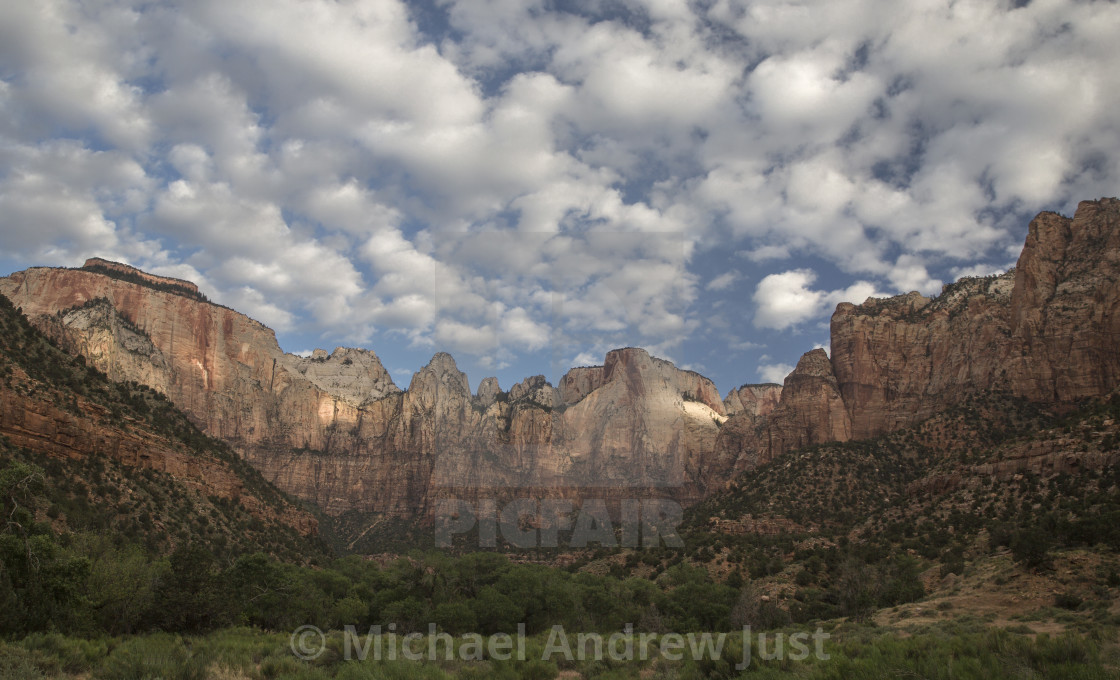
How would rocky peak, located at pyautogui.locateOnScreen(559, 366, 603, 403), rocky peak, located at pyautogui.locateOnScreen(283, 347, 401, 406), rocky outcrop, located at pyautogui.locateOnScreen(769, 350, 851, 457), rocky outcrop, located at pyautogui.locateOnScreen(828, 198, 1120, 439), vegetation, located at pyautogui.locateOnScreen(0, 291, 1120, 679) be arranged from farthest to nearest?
rocky peak, located at pyautogui.locateOnScreen(559, 366, 603, 403) → rocky peak, located at pyautogui.locateOnScreen(283, 347, 401, 406) → rocky outcrop, located at pyautogui.locateOnScreen(769, 350, 851, 457) → rocky outcrop, located at pyautogui.locateOnScreen(828, 198, 1120, 439) → vegetation, located at pyautogui.locateOnScreen(0, 291, 1120, 679)

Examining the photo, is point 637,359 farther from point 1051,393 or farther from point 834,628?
point 834,628

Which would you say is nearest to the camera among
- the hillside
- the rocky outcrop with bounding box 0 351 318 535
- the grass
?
the grass

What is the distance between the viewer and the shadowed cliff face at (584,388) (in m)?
77.9

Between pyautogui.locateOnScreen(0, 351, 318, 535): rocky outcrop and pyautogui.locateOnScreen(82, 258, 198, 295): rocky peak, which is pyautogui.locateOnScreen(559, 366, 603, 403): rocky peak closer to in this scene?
pyautogui.locateOnScreen(82, 258, 198, 295): rocky peak

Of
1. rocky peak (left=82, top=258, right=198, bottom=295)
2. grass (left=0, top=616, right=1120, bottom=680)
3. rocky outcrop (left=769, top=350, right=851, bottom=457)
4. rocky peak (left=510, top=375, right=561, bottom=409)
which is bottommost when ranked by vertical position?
grass (left=0, top=616, right=1120, bottom=680)

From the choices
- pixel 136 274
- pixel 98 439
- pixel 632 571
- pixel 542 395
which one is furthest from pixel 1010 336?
pixel 136 274

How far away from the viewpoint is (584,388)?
A: 195m

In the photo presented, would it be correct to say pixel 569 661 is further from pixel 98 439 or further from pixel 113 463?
pixel 98 439

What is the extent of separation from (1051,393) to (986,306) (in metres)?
18.7

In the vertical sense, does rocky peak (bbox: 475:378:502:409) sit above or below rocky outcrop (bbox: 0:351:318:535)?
above

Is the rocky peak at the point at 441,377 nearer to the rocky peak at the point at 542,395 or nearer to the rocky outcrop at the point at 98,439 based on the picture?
the rocky peak at the point at 542,395

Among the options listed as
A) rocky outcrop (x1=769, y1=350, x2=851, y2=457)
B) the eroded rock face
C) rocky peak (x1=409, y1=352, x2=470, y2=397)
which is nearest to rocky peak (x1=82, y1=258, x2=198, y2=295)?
the eroded rock face

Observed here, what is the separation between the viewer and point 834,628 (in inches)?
1305

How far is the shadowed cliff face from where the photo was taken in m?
77.9
